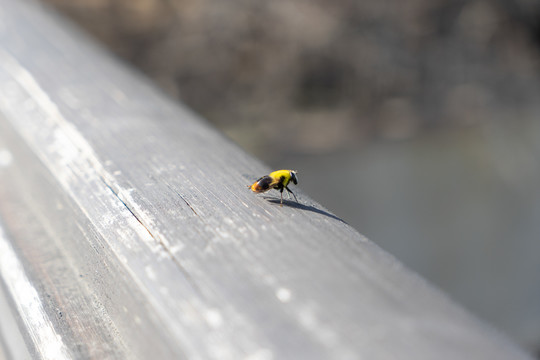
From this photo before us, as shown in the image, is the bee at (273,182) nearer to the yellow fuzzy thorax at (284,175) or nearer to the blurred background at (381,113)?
the yellow fuzzy thorax at (284,175)

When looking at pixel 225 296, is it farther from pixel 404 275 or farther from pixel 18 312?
pixel 18 312

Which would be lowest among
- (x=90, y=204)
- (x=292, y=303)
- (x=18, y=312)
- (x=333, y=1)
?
(x=18, y=312)

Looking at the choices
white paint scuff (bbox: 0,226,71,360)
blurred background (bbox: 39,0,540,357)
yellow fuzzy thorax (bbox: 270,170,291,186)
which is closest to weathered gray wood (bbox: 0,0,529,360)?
white paint scuff (bbox: 0,226,71,360)

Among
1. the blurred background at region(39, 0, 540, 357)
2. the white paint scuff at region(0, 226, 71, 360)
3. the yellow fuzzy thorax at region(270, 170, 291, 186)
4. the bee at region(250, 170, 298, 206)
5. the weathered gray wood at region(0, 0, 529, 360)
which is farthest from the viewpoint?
the blurred background at region(39, 0, 540, 357)

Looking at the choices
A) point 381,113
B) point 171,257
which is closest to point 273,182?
point 171,257

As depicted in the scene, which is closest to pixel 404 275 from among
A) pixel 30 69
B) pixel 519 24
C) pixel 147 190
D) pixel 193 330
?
pixel 193 330

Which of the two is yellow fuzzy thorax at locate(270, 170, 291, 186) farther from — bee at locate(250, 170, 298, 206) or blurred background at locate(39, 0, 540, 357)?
blurred background at locate(39, 0, 540, 357)

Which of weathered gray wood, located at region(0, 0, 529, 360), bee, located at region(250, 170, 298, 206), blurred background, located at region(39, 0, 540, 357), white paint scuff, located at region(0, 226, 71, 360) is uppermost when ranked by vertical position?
blurred background, located at region(39, 0, 540, 357)
